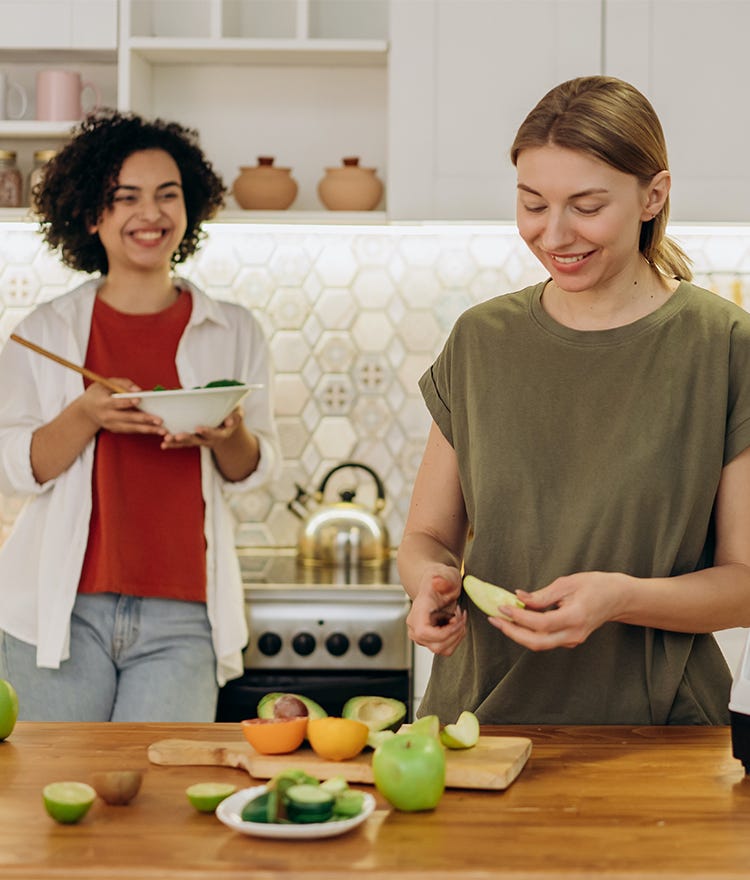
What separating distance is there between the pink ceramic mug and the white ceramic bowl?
3.29ft

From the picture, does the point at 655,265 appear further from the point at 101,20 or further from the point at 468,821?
the point at 101,20

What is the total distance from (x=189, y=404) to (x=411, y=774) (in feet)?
4.27

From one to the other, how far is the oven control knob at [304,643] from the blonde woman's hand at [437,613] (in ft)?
4.03

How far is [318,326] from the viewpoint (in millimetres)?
3303

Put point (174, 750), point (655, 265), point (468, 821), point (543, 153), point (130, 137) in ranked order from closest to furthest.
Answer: point (468, 821) → point (174, 750) → point (543, 153) → point (655, 265) → point (130, 137)

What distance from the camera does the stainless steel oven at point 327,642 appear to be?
2689mm

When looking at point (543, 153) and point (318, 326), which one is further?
point (318, 326)

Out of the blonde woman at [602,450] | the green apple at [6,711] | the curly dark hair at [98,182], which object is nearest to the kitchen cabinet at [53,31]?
the curly dark hair at [98,182]

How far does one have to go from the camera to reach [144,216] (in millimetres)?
2545

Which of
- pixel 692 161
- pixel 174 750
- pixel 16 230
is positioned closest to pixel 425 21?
pixel 692 161

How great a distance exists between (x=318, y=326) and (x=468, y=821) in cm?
226

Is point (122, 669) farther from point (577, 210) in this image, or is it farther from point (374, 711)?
point (577, 210)

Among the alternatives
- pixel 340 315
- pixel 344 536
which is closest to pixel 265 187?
pixel 340 315

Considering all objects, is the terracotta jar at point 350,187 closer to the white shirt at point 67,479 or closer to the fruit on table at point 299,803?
the white shirt at point 67,479
